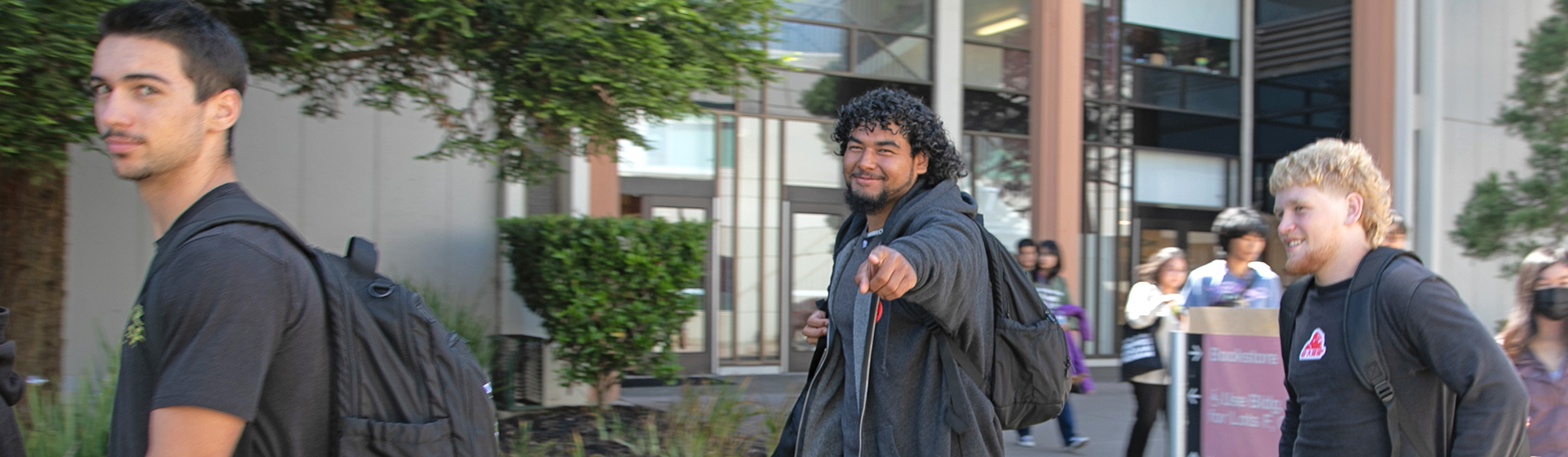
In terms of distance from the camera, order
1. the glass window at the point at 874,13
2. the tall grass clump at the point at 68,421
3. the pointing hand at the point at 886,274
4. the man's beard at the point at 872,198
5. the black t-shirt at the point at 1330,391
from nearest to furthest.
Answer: the pointing hand at the point at 886,274 → the black t-shirt at the point at 1330,391 → the man's beard at the point at 872,198 → the tall grass clump at the point at 68,421 → the glass window at the point at 874,13

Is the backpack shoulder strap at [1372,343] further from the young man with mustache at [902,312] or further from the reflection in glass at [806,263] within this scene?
the reflection in glass at [806,263]

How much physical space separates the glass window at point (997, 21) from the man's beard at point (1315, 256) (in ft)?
33.6

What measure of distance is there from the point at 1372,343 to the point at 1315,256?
0.92 feet

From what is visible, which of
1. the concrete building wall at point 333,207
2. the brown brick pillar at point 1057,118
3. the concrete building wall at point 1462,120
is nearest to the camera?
the concrete building wall at point 333,207

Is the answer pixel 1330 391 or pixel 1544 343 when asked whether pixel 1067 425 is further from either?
pixel 1330 391

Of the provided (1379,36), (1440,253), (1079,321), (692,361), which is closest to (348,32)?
(1079,321)

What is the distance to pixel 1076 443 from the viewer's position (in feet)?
23.9

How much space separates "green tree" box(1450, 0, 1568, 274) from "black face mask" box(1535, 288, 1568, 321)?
10665mm

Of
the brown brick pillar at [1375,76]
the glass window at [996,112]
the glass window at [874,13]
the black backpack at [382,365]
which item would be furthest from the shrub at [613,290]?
the brown brick pillar at [1375,76]

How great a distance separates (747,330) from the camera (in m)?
11.1

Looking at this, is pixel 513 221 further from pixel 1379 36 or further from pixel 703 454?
pixel 1379 36

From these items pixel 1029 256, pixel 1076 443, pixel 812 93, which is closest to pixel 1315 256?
pixel 1029 256

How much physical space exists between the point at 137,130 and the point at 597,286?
5.32 metres

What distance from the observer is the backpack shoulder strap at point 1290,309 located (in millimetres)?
2643
